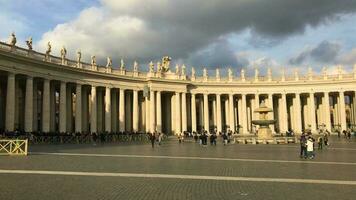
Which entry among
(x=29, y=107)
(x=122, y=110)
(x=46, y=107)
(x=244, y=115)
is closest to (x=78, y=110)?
(x=46, y=107)

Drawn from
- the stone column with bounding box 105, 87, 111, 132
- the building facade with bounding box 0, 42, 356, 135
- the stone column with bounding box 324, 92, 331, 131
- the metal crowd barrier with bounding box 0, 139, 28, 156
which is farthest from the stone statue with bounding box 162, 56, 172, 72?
the metal crowd barrier with bounding box 0, 139, 28, 156

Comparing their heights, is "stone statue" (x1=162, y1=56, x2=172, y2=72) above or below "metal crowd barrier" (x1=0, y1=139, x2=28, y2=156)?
above

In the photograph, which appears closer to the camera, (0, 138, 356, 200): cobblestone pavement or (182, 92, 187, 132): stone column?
(0, 138, 356, 200): cobblestone pavement

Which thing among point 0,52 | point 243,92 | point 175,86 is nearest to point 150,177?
point 0,52

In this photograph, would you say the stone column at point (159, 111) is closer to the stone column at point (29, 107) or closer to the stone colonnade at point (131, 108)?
the stone colonnade at point (131, 108)

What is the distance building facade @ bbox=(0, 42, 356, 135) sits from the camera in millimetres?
67562

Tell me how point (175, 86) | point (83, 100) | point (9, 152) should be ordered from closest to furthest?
point (9, 152) → point (83, 100) → point (175, 86)

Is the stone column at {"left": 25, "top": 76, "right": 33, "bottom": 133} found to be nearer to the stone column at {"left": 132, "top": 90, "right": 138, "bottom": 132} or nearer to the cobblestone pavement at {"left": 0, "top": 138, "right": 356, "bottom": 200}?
the stone column at {"left": 132, "top": 90, "right": 138, "bottom": 132}

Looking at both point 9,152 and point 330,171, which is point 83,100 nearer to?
point 9,152

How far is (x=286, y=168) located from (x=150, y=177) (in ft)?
26.6

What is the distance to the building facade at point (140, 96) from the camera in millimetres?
67562

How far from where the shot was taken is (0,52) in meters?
58.1

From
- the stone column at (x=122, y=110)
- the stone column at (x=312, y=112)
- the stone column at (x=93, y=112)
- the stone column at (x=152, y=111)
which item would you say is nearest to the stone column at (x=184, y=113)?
the stone column at (x=152, y=111)

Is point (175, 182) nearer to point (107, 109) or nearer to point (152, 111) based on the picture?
point (107, 109)
